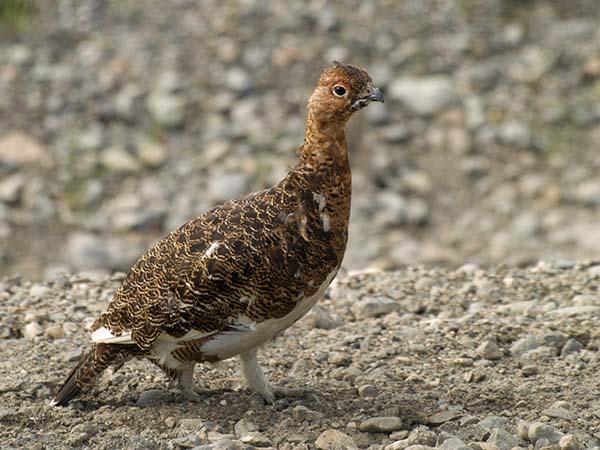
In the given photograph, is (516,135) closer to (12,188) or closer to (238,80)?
(238,80)

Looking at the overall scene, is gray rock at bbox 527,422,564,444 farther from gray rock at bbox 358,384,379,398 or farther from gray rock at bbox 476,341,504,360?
gray rock at bbox 476,341,504,360

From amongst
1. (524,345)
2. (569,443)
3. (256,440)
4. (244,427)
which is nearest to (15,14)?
(524,345)

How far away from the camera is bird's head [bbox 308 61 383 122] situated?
5.06 m

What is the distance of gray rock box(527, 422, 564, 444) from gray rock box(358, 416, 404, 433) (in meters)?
0.64

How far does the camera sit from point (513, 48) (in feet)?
43.0

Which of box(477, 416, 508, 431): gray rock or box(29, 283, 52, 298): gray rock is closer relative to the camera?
box(477, 416, 508, 431): gray rock

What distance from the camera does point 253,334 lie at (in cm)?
508

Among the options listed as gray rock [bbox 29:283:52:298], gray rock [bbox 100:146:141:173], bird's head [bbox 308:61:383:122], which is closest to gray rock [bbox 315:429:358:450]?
bird's head [bbox 308:61:383:122]

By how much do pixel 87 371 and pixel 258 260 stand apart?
3.74 feet

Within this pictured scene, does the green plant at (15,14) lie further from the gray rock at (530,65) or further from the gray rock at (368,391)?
the gray rock at (368,391)

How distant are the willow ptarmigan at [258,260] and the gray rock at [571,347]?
169 centimetres

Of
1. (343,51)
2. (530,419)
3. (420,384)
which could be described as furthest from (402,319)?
(343,51)

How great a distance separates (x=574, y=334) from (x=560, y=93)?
6744 mm

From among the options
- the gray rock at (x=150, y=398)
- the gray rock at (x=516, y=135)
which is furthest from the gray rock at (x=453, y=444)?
the gray rock at (x=516, y=135)
